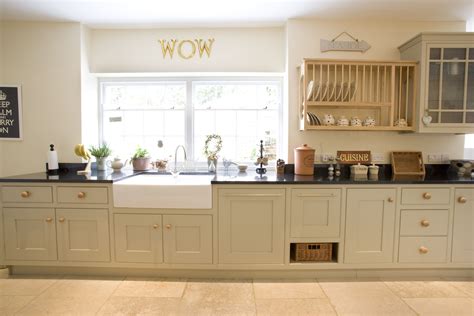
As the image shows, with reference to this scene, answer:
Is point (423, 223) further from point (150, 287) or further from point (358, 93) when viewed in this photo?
point (150, 287)

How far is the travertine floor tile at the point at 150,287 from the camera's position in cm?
229

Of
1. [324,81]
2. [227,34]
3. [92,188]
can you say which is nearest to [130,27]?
[227,34]

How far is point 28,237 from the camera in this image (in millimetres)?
2531

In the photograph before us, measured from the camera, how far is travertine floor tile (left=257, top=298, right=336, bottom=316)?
81.3 inches

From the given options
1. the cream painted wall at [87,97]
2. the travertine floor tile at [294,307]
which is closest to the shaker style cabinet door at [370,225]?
the travertine floor tile at [294,307]

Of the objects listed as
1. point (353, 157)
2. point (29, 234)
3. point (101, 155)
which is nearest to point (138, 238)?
point (29, 234)

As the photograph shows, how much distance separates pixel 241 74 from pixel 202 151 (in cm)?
95

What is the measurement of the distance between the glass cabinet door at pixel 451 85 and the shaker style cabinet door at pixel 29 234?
357cm

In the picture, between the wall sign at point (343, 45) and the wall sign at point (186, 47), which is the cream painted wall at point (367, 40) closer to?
the wall sign at point (343, 45)

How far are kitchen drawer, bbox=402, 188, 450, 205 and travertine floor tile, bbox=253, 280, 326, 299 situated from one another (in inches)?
42.0

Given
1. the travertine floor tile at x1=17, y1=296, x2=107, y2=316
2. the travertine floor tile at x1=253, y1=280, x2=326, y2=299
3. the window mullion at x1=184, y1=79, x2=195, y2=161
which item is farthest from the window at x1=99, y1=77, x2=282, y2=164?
the travertine floor tile at x1=17, y1=296, x2=107, y2=316

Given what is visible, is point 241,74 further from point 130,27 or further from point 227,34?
point 130,27

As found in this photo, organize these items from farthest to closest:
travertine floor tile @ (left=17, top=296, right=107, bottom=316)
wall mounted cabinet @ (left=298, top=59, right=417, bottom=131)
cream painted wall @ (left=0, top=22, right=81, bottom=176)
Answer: cream painted wall @ (left=0, top=22, right=81, bottom=176) → wall mounted cabinet @ (left=298, top=59, right=417, bottom=131) → travertine floor tile @ (left=17, top=296, right=107, bottom=316)

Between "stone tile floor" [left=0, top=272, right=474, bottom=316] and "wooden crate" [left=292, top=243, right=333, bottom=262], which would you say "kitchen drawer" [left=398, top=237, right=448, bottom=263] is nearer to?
"stone tile floor" [left=0, top=272, right=474, bottom=316]
